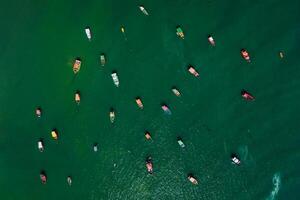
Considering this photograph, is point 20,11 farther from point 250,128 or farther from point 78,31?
point 250,128

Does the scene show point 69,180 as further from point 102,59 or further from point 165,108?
point 102,59

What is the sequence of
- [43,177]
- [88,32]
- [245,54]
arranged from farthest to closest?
[43,177]
[88,32]
[245,54]

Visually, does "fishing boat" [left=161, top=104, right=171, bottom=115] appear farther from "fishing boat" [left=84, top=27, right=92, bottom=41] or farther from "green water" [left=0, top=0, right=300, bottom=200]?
"fishing boat" [left=84, top=27, right=92, bottom=41]

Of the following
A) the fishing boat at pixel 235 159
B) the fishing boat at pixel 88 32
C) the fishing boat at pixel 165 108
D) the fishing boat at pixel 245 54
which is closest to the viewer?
the fishing boat at pixel 245 54

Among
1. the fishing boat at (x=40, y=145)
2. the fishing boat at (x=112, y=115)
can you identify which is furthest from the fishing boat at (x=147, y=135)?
the fishing boat at (x=40, y=145)

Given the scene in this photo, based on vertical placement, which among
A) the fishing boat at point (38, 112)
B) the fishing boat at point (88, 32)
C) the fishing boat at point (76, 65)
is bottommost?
the fishing boat at point (38, 112)

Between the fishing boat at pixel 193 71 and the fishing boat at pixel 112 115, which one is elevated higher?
the fishing boat at pixel 193 71

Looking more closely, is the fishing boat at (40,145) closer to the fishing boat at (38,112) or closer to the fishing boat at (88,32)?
the fishing boat at (38,112)

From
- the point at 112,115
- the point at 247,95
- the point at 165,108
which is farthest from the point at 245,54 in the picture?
the point at 112,115

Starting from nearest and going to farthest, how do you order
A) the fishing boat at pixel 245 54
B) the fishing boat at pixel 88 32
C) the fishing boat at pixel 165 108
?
the fishing boat at pixel 245 54 → the fishing boat at pixel 88 32 → the fishing boat at pixel 165 108
